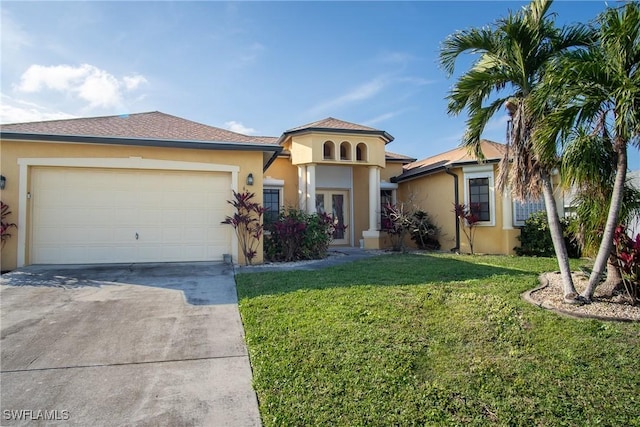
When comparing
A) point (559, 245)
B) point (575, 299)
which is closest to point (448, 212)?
point (559, 245)

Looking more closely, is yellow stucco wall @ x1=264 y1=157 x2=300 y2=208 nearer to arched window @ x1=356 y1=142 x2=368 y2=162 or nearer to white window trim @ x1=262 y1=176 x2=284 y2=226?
white window trim @ x1=262 y1=176 x2=284 y2=226

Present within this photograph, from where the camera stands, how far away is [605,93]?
494cm

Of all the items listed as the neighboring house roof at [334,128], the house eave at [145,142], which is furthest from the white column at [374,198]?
the house eave at [145,142]

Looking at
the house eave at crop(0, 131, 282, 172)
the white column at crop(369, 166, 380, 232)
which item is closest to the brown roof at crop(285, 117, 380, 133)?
the white column at crop(369, 166, 380, 232)

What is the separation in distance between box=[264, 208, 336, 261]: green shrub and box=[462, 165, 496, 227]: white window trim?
226 inches

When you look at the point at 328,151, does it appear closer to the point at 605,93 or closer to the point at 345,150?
the point at 345,150

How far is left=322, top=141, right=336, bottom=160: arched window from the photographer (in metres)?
13.7

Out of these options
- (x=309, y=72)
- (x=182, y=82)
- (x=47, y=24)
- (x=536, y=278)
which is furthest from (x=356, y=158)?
(x=47, y=24)

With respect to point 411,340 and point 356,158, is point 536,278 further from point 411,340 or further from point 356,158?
point 356,158

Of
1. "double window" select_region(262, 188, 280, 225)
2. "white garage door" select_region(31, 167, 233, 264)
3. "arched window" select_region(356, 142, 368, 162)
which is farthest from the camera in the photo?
"double window" select_region(262, 188, 280, 225)

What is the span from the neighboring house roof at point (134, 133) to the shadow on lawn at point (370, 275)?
13.0 ft

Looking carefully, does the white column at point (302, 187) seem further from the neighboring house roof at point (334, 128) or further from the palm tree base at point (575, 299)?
the palm tree base at point (575, 299)

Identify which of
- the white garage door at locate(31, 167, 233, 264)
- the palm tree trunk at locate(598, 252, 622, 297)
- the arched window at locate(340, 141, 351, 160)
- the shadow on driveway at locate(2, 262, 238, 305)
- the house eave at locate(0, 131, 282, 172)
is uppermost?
the arched window at locate(340, 141, 351, 160)

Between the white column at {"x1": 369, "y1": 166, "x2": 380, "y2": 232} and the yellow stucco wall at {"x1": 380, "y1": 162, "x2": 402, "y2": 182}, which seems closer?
the white column at {"x1": 369, "y1": 166, "x2": 380, "y2": 232}
